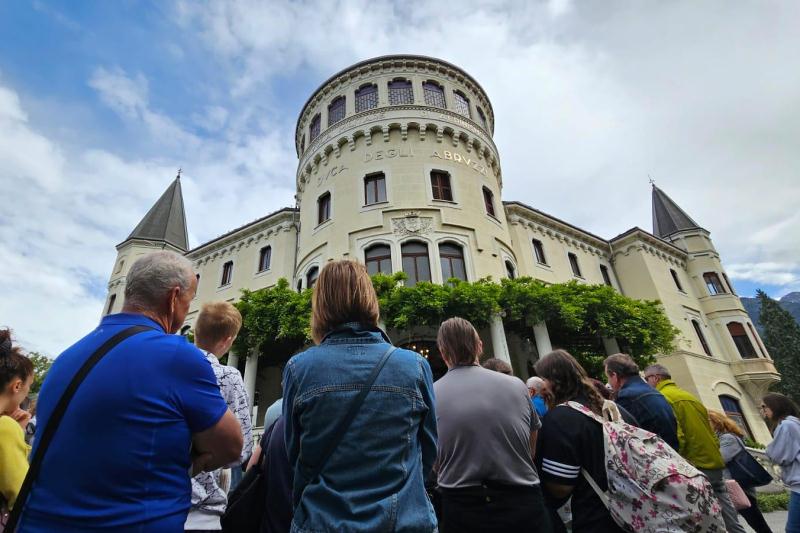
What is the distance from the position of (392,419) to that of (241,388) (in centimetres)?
161

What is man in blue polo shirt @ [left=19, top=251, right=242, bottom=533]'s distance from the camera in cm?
146

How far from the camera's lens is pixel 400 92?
1934 cm

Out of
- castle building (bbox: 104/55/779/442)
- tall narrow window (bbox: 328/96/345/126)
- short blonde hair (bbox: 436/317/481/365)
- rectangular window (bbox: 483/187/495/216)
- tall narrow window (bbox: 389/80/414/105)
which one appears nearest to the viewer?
short blonde hair (bbox: 436/317/481/365)

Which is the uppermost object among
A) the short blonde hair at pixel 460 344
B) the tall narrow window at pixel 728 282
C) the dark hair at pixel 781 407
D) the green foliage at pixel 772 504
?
the tall narrow window at pixel 728 282

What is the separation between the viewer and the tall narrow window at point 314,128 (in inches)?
813

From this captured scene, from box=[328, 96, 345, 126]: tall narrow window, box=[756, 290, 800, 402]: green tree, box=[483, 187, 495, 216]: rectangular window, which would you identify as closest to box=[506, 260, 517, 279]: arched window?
box=[483, 187, 495, 216]: rectangular window

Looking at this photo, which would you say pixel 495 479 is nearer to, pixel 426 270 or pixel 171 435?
pixel 171 435

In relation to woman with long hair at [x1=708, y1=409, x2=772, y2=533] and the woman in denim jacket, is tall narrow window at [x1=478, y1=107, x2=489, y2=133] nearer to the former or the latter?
woman with long hair at [x1=708, y1=409, x2=772, y2=533]

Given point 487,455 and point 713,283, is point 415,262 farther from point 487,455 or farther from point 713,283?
point 713,283

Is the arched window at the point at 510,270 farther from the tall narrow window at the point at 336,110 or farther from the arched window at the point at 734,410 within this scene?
the arched window at the point at 734,410

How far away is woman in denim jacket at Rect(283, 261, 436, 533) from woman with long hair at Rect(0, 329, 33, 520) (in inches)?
67.3

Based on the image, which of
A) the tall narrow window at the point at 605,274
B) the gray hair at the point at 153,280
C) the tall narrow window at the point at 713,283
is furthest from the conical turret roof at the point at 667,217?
the gray hair at the point at 153,280

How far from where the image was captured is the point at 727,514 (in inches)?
160

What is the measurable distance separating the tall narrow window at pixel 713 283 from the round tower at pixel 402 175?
19.1 metres
